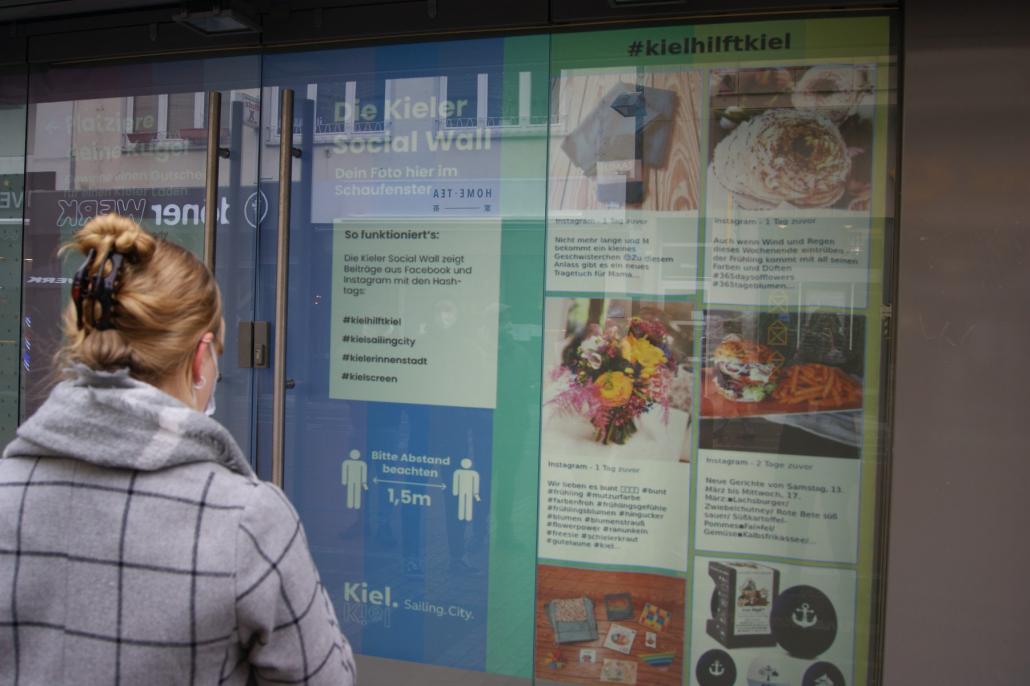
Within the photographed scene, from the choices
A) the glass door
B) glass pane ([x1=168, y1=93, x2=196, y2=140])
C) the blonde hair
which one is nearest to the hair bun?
the blonde hair

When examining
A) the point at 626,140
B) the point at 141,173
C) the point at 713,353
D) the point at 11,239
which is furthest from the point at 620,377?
the point at 11,239

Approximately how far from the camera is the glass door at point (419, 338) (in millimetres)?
3365

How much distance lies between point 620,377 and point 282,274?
5.22 feet

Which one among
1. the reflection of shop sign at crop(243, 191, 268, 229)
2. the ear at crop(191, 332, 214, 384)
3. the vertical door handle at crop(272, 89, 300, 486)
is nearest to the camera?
the ear at crop(191, 332, 214, 384)

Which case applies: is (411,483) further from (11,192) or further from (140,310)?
(11,192)

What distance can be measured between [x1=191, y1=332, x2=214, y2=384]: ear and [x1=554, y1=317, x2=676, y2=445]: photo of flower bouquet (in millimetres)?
2039

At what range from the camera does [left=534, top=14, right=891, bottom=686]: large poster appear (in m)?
3.02

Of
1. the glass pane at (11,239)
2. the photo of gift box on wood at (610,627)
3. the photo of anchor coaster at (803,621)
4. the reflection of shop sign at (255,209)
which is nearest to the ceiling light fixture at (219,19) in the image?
the reflection of shop sign at (255,209)

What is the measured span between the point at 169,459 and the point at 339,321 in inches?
94.6

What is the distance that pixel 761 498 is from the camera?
3.11 metres

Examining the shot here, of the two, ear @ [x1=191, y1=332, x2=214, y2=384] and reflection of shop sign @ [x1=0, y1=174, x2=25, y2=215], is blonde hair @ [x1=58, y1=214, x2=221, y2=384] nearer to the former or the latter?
ear @ [x1=191, y1=332, x2=214, y2=384]

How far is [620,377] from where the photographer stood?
323 centimetres

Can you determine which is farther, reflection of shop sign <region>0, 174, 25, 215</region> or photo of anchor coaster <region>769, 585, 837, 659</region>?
reflection of shop sign <region>0, 174, 25, 215</region>

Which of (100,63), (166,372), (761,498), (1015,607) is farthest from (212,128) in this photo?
(1015,607)
